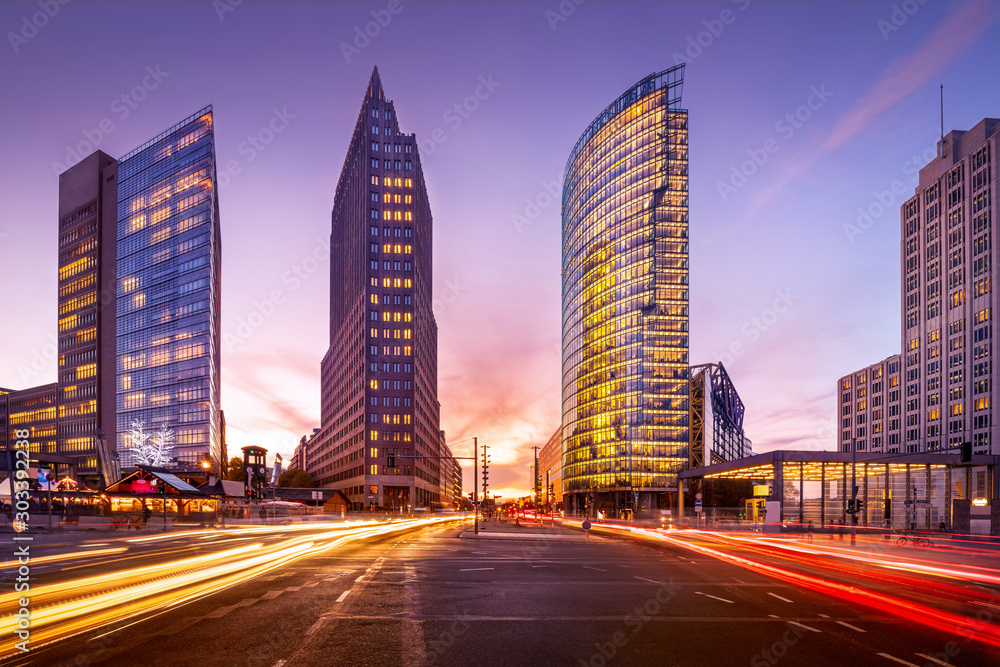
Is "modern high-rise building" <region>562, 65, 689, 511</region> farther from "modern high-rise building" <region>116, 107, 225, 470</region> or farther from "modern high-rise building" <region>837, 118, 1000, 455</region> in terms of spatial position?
"modern high-rise building" <region>116, 107, 225, 470</region>

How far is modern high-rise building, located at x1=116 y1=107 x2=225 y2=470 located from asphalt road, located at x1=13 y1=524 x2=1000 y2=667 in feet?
438

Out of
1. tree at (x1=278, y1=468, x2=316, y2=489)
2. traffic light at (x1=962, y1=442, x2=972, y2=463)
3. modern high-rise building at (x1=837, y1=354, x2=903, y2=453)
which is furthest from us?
tree at (x1=278, y1=468, x2=316, y2=489)

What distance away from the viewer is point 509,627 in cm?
1335

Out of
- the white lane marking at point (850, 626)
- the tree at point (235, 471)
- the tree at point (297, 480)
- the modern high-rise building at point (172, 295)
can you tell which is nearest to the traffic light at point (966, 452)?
the white lane marking at point (850, 626)

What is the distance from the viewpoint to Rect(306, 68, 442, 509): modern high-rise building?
147m

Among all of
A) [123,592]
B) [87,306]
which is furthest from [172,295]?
[123,592]

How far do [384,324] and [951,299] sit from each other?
106339mm

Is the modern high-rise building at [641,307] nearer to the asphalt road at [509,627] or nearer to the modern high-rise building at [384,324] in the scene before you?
the modern high-rise building at [384,324]

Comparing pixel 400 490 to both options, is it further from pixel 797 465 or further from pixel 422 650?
pixel 422 650

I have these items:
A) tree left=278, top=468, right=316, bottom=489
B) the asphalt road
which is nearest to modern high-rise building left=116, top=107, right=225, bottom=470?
Answer: tree left=278, top=468, right=316, bottom=489

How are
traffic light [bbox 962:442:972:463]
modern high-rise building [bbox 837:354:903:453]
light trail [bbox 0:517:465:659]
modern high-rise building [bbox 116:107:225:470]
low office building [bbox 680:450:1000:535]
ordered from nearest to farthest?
light trail [bbox 0:517:465:659] < traffic light [bbox 962:442:972:463] < low office building [bbox 680:450:1000:535] < modern high-rise building [bbox 116:107:225:470] < modern high-rise building [bbox 837:354:903:453]

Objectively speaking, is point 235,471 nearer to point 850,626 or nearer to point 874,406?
point 874,406

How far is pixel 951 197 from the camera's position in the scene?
12912cm

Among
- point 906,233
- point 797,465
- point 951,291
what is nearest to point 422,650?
point 797,465
